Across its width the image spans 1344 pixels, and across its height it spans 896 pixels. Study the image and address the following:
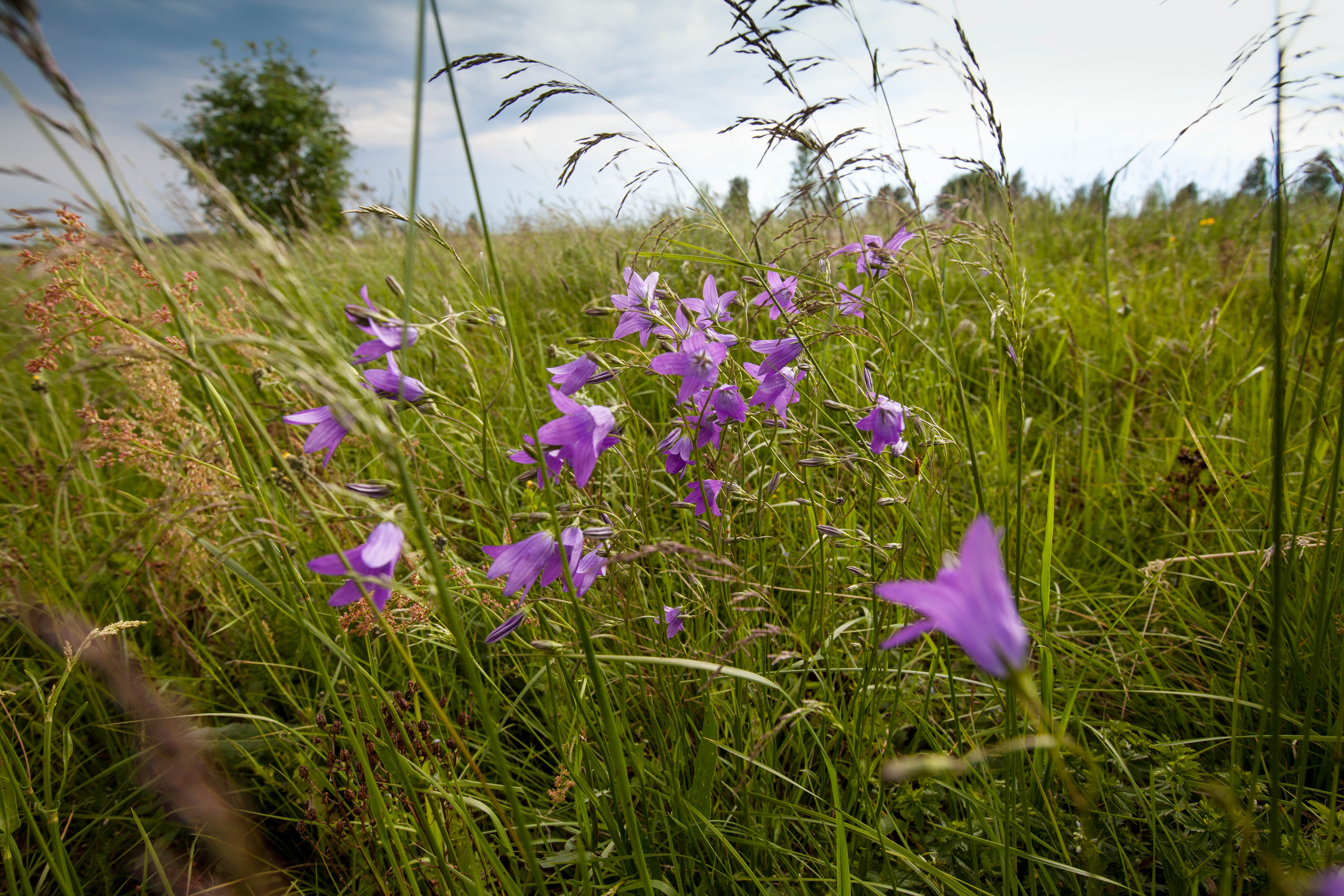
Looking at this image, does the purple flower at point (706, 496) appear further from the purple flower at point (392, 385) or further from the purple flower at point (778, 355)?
the purple flower at point (392, 385)

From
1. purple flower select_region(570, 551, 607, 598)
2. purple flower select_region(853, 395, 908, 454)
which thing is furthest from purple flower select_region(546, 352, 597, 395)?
purple flower select_region(853, 395, 908, 454)

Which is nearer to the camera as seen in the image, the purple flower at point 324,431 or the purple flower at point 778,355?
the purple flower at point 324,431

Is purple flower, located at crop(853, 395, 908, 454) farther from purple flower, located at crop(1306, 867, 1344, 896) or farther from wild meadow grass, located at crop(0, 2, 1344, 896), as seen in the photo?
purple flower, located at crop(1306, 867, 1344, 896)

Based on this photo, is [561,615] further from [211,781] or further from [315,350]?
[211,781]

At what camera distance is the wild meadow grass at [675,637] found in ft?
2.95

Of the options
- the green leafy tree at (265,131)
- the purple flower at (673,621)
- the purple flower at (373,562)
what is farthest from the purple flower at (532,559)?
the green leafy tree at (265,131)

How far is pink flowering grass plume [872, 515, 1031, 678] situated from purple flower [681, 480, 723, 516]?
67 cm

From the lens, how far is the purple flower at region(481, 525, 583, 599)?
98 centimetres

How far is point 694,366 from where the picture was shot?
1085 mm

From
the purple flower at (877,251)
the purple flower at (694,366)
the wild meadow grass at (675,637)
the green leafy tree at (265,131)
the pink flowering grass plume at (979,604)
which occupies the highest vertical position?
the green leafy tree at (265,131)

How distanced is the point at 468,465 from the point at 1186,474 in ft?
7.47

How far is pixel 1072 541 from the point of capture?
2074mm

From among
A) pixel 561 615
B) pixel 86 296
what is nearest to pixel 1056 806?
pixel 561 615

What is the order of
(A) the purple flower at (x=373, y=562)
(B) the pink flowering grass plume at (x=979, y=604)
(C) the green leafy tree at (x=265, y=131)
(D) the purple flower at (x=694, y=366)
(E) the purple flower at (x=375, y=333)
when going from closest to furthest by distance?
(B) the pink flowering grass plume at (x=979, y=604), (A) the purple flower at (x=373, y=562), (E) the purple flower at (x=375, y=333), (D) the purple flower at (x=694, y=366), (C) the green leafy tree at (x=265, y=131)
